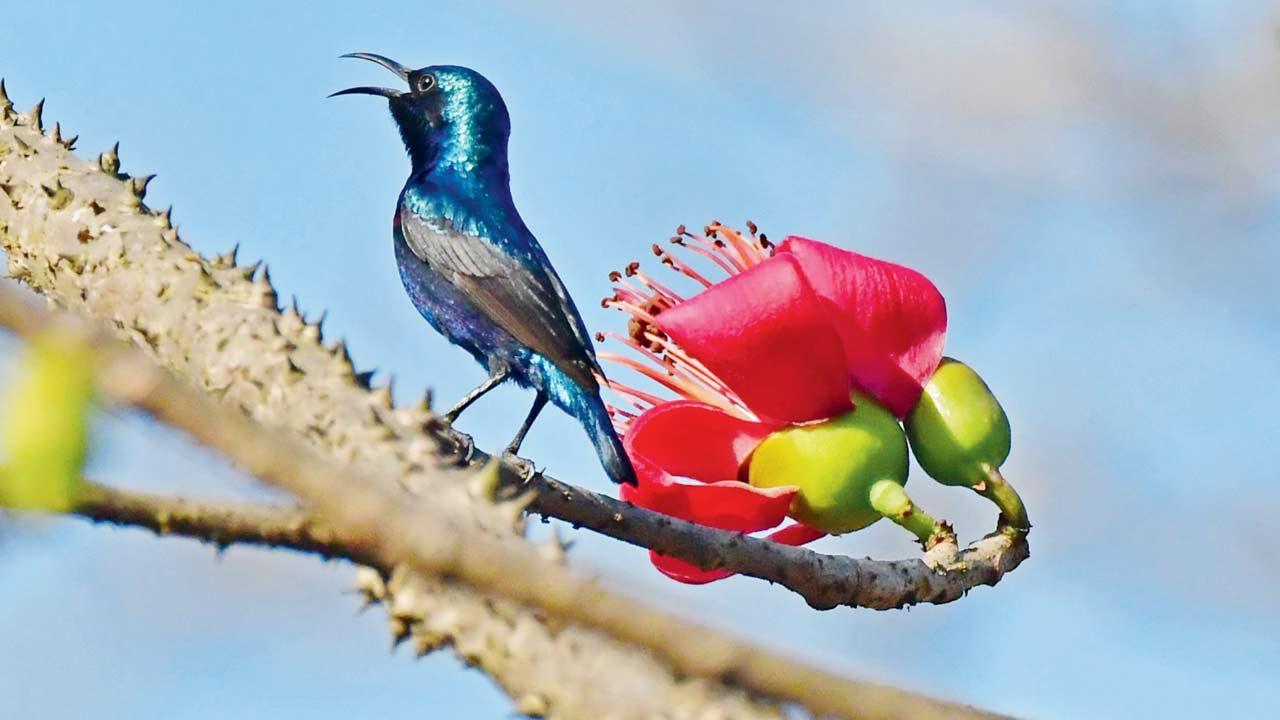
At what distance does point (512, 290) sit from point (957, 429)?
116 inches

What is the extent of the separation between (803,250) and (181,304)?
3.21 feet

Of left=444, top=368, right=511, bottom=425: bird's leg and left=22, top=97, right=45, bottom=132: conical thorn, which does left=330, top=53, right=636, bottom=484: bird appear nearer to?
left=444, top=368, right=511, bottom=425: bird's leg

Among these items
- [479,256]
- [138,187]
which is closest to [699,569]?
[138,187]

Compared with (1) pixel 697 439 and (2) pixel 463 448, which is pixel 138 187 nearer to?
(2) pixel 463 448

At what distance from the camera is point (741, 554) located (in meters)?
1.84

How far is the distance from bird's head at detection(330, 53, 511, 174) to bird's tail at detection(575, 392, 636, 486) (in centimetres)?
168

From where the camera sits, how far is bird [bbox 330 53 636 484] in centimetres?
467

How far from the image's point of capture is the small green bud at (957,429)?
90.4 inches

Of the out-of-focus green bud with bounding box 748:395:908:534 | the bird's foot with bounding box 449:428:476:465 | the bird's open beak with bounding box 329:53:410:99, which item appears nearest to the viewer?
the bird's foot with bounding box 449:428:476:465

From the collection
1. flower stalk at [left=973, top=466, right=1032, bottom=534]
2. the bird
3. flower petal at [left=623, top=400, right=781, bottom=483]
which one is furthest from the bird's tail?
flower stalk at [left=973, top=466, right=1032, bottom=534]

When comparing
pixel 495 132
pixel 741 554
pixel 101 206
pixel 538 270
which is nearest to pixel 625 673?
pixel 741 554

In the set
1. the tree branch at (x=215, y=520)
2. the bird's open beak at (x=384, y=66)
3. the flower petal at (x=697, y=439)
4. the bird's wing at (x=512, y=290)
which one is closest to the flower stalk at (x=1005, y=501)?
the flower petal at (x=697, y=439)

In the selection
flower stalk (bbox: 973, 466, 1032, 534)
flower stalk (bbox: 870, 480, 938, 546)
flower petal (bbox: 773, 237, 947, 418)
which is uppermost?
flower petal (bbox: 773, 237, 947, 418)

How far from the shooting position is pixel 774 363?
87.8 inches
